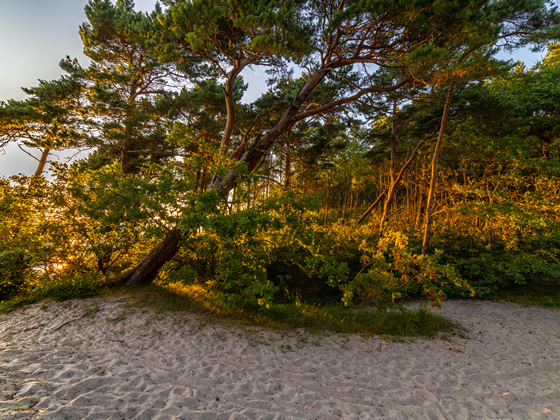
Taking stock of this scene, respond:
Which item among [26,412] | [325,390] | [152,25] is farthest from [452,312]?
[152,25]

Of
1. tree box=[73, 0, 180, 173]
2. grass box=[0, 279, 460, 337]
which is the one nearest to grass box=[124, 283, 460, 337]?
grass box=[0, 279, 460, 337]

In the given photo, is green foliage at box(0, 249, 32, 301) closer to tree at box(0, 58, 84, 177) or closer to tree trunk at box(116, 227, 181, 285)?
tree trunk at box(116, 227, 181, 285)

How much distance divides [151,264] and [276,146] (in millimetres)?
4744

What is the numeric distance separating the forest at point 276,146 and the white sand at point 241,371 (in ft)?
2.79

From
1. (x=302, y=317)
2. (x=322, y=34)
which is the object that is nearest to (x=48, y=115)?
(x=322, y=34)

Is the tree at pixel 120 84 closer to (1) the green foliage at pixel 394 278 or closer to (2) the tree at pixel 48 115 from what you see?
(2) the tree at pixel 48 115

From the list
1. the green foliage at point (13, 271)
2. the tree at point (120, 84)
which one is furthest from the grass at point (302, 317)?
the tree at point (120, 84)

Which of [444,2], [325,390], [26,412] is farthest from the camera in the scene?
[444,2]

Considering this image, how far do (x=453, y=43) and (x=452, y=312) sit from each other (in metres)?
6.85

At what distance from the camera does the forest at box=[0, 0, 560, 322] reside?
4.25 m

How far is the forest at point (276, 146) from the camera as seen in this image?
425cm

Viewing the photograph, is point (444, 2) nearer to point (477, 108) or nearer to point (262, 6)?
point (262, 6)

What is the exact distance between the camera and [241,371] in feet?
10.2

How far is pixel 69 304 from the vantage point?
15.3 ft
